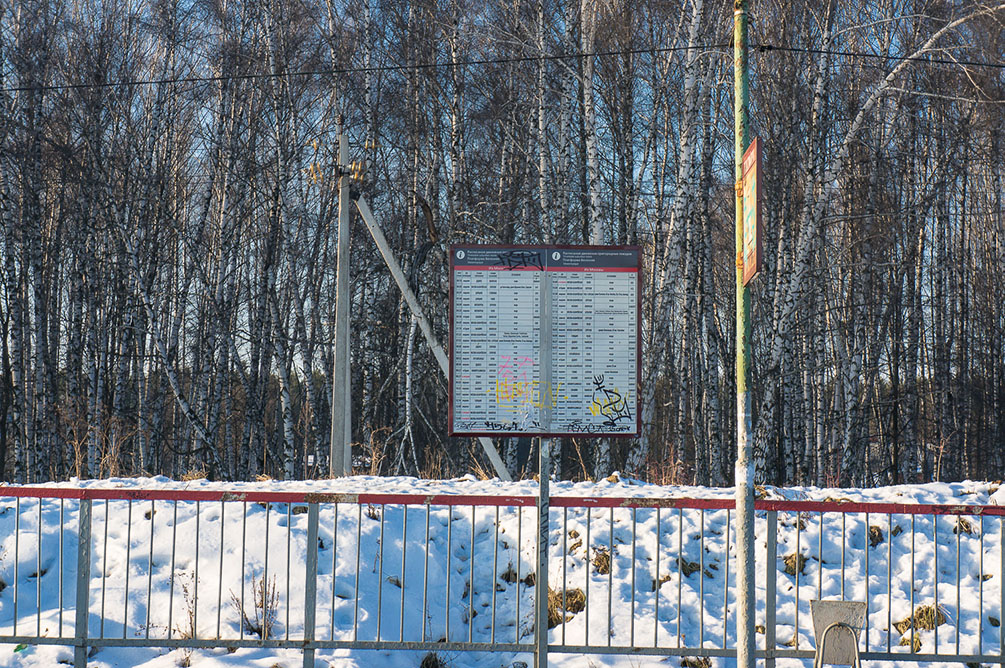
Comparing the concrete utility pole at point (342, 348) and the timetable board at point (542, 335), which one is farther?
the concrete utility pole at point (342, 348)

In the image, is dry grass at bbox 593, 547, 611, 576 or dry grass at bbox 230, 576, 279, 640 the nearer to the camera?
dry grass at bbox 230, 576, 279, 640

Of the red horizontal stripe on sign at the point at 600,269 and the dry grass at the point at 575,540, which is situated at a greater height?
the red horizontal stripe on sign at the point at 600,269

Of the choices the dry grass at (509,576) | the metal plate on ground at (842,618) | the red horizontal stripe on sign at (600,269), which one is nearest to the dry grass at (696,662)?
the metal plate on ground at (842,618)

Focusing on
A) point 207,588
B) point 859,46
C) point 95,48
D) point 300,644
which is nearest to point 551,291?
point 300,644

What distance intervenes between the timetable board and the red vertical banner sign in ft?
3.65

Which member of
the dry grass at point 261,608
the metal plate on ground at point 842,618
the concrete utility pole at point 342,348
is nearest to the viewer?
the metal plate on ground at point 842,618

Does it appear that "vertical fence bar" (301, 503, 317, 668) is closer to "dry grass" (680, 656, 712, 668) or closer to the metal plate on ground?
"dry grass" (680, 656, 712, 668)

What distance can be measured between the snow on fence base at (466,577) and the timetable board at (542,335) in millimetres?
830

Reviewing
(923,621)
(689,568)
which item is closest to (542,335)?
(689,568)

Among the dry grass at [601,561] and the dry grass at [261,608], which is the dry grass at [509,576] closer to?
the dry grass at [601,561]

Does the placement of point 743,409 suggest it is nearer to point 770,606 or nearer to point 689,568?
point 770,606

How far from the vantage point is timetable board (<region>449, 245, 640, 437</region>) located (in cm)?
617

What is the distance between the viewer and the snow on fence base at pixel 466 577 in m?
6.65

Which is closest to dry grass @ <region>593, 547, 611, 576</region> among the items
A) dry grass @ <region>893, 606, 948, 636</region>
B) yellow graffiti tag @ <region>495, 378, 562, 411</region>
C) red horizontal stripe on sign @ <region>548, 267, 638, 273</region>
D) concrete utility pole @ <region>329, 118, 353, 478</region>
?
dry grass @ <region>893, 606, 948, 636</region>
